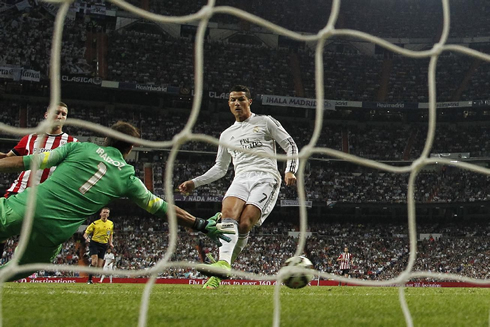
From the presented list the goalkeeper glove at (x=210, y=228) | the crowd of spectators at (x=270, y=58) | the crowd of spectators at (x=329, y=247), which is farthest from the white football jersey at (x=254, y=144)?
the crowd of spectators at (x=270, y=58)

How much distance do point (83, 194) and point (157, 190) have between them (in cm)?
2513

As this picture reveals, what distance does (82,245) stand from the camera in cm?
2512

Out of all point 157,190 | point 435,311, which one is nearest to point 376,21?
point 157,190

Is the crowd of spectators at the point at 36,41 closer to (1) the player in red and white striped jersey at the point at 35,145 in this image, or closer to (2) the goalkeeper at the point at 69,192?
(1) the player in red and white striped jersey at the point at 35,145

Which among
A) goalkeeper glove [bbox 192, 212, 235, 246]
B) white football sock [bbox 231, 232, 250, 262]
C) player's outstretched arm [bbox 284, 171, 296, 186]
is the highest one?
player's outstretched arm [bbox 284, 171, 296, 186]

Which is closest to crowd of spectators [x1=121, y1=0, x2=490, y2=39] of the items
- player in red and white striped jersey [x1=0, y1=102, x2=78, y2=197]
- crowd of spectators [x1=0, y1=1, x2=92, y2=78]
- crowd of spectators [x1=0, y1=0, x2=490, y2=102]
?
crowd of spectators [x1=0, y1=0, x2=490, y2=102]

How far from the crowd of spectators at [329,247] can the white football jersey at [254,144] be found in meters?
18.0

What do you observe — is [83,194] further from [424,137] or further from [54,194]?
[424,137]

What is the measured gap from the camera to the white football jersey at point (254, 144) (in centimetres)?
583

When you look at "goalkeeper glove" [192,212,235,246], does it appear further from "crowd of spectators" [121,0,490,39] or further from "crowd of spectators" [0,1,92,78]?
"crowd of spectators" [121,0,490,39]

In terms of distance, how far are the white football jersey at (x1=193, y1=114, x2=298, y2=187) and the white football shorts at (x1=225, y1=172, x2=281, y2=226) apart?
9 cm

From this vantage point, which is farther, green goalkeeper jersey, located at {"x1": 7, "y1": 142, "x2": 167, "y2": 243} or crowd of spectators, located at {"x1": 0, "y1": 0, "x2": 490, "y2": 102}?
crowd of spectators, located at {"x1": 0, "y1": 0, "x2": 490, "y2": 102}

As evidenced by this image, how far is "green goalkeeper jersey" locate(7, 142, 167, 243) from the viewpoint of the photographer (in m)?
4.06

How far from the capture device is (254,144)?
5992mm
